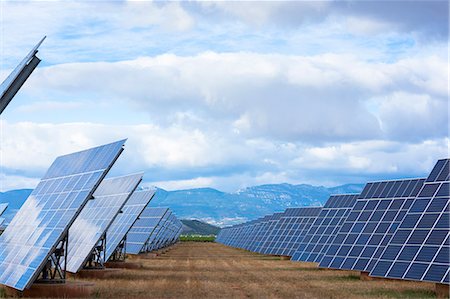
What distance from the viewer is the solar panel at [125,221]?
42.8 meters

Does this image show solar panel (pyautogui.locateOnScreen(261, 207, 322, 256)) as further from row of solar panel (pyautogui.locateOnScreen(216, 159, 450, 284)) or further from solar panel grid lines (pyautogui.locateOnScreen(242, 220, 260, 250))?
solar panel grid lines (pyautogui.locateOnScreen(242, 220, 260, 250))

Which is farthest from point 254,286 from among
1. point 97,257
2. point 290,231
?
point 290,231

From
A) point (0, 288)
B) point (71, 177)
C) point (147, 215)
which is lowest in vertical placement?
point (147, 215)

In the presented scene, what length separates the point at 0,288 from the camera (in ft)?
90.7

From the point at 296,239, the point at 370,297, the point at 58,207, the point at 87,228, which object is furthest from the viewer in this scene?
the point at 296,239

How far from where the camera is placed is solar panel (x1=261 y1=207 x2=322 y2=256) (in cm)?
6311

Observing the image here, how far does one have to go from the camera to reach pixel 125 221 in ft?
152

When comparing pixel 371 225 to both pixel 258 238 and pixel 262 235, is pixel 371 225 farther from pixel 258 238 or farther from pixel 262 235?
pixel 258 238

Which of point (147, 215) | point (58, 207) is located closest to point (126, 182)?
point (58, 207)

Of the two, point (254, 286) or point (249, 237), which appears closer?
point (254, 286)

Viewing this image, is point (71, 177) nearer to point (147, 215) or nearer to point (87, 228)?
point (87, 228)

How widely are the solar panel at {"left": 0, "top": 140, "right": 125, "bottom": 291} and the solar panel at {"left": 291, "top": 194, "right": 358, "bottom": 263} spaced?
69.3ft

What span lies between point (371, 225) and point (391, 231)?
72.3 inches

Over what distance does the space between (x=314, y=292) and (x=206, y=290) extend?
3.96m
